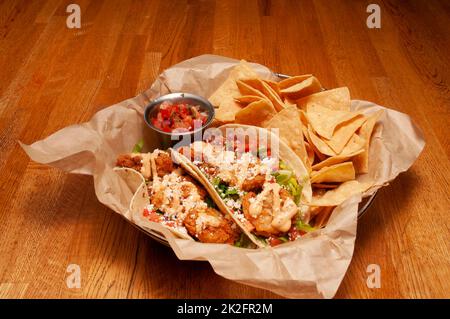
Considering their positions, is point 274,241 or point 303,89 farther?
point 303,89

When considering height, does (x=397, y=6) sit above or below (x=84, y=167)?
below

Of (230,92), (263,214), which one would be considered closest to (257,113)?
(230,92)

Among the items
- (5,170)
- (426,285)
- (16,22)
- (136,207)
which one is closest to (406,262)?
(426,285)

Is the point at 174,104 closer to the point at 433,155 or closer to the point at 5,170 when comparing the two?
the point at 5,170

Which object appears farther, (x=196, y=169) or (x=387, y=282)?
(x=196, y=169)

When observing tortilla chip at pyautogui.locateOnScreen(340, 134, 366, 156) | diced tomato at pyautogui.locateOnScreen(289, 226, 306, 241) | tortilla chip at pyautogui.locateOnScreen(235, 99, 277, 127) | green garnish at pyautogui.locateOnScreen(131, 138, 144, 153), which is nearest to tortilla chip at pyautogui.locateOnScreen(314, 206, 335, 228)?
diced tomato at pyautogui.locateOnScreen(289, 226, 306, 241)

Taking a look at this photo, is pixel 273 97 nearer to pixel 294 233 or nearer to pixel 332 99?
pixel 332 99
